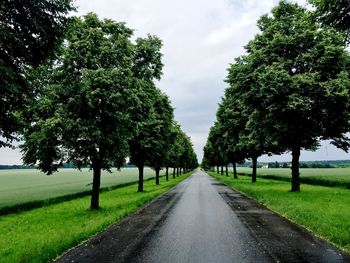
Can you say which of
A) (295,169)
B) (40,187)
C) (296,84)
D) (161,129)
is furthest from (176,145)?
(296,84)

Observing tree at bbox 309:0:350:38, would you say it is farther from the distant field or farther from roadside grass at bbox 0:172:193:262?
the distant field

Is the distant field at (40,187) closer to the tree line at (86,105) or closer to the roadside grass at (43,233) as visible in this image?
the tree line at (86,105)

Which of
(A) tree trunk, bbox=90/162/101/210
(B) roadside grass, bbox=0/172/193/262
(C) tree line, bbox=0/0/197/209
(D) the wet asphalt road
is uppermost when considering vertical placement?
(C) tree line, bbox=0/0/197/209

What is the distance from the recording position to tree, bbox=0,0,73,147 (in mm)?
10062

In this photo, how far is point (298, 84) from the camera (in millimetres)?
25734

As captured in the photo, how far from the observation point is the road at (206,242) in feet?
30.1

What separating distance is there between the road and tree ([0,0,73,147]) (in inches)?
201

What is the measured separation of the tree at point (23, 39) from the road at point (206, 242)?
5.10m

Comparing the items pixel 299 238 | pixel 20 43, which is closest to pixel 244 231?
pixel 299 238

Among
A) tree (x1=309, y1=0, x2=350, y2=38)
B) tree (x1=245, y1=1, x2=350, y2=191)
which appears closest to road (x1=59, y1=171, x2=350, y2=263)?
tree (x1=309, y1=0, x2=350, y2=38)

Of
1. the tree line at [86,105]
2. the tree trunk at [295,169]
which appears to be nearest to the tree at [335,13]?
the tree line at [86,105]

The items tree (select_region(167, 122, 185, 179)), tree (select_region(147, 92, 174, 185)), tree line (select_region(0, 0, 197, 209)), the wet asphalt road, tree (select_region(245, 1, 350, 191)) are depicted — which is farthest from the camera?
tree (select_region(167, 122, 185, 179))

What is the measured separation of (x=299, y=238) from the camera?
450 inches

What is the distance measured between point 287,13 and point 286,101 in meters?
9.40
